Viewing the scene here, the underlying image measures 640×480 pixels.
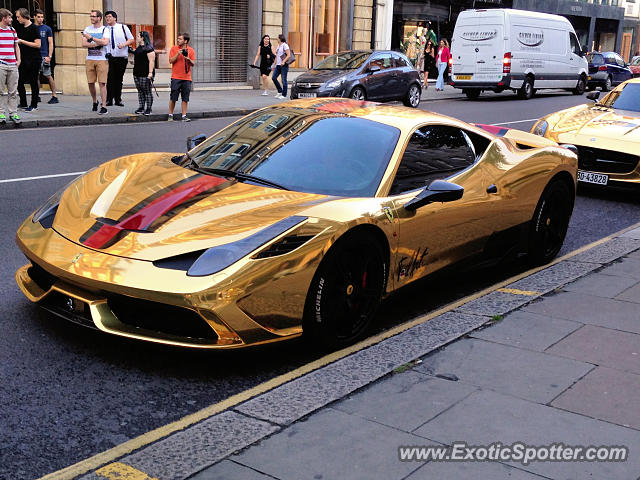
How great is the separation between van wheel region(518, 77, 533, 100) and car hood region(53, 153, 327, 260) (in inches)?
902

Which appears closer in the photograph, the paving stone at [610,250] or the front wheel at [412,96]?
the paving stone at [610,250]

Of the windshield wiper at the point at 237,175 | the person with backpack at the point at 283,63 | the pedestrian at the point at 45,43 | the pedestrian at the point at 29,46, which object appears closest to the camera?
the windshield wiper at the point at 237,175

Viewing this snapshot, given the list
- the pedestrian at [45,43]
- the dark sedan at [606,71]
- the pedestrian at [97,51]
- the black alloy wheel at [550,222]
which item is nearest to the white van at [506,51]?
the dark sedan at [606,71]

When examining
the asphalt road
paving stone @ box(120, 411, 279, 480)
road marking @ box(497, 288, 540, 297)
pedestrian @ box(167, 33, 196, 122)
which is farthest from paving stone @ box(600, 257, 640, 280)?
pedestrian @ box(167, 33, 196, 122)

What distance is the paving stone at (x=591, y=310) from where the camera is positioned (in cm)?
502

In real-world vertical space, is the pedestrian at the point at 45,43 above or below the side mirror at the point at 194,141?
above

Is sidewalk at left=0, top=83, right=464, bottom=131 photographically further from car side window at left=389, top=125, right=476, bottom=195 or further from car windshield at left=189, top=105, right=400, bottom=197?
car side window at left=389, top=125, right=476, bottom=195

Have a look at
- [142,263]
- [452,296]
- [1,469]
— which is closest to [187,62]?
[452,296]

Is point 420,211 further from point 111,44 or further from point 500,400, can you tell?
point 111,44

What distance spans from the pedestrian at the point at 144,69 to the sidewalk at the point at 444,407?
1310 centimetres

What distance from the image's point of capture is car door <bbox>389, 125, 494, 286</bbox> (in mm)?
4953

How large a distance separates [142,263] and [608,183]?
7.23 meters

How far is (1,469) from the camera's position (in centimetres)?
316

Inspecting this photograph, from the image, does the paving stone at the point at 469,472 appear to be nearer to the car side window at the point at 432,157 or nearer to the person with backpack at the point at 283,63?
the car side window at the point at 432,157
